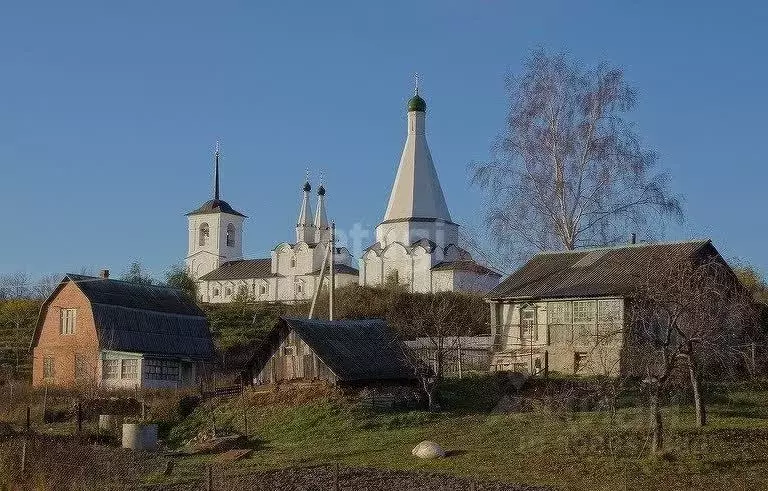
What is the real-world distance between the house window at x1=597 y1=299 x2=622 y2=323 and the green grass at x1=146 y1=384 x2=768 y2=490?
4.81 metres

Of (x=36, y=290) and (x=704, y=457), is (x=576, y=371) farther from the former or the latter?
(x=36, y=290)

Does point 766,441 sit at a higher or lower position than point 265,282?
lower

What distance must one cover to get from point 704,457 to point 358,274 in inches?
2038

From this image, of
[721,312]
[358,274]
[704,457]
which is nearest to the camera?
[704,457]

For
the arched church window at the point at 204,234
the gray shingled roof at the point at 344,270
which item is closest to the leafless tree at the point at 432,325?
the gray shingled roof at the point at 344,270

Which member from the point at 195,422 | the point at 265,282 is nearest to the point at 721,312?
the point at 195,422

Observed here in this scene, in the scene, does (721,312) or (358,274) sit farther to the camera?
(358,274)

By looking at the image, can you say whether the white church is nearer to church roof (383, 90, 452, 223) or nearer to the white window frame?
church roof (383, 90, 452, 223)

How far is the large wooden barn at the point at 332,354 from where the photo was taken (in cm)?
3095

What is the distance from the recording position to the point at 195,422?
101ft

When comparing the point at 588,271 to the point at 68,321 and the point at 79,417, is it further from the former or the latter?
the point at 68,321

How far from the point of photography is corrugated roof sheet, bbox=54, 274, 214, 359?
131 feet

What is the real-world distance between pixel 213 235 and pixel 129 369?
48.4 metres

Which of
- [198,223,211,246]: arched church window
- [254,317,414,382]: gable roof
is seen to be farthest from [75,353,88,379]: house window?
[198,223,211,246]: arched church window
